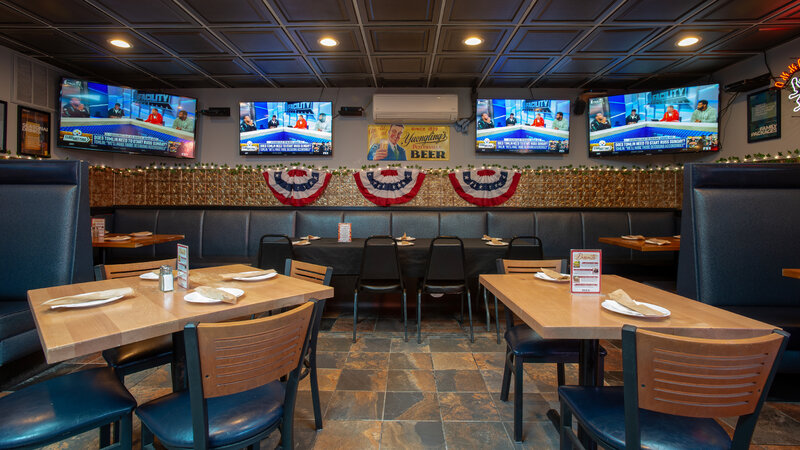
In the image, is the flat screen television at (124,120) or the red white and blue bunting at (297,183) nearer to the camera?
the flat screen television at (124,120)

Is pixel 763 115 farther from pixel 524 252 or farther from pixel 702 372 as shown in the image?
pixel 702 372

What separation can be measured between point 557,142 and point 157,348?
18.1 ft

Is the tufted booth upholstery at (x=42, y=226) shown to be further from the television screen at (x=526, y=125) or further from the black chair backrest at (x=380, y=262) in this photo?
the television screen at (x=526, y=125)

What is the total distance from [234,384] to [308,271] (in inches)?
44.3

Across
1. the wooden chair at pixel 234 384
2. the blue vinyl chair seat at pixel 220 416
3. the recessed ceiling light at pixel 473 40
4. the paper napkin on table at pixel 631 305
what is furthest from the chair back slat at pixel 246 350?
the recessed ceiling light at pixel 473 40

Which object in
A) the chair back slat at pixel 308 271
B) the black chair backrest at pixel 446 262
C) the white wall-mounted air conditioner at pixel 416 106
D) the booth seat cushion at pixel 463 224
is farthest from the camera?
the white wall-mounted air conditioner at pixel 416 106

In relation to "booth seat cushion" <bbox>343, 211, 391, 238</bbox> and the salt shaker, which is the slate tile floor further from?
"booth seat cushion" <bbox>343, 211, 391, 238</bbox>

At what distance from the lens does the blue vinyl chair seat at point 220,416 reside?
107 cm

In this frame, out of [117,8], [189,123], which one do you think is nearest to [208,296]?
[117,8]

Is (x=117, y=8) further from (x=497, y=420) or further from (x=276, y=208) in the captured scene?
(x=497, y=420)

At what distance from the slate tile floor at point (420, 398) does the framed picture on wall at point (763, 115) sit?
352cm

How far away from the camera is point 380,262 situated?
3270 millimetres

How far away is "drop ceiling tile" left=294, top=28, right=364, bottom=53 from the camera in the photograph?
3814 millimetres

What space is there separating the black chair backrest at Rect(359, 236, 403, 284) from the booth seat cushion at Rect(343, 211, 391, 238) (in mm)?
1832
